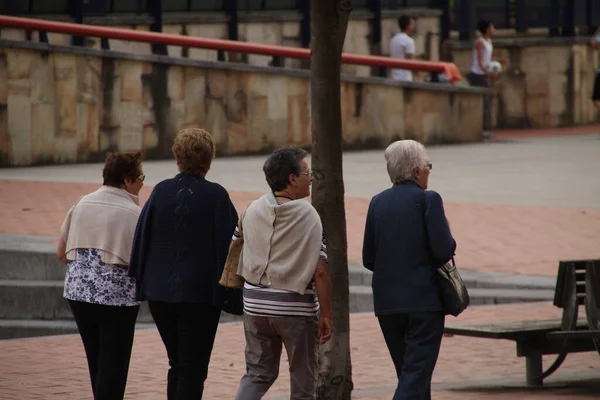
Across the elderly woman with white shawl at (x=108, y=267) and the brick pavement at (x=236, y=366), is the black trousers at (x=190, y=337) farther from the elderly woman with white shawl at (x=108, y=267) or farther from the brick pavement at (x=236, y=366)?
the brick pavement at (x=236, y=366)

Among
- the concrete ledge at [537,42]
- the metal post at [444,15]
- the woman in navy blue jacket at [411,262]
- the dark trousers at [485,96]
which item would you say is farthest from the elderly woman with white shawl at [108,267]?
the concrete ledge at [537,42]

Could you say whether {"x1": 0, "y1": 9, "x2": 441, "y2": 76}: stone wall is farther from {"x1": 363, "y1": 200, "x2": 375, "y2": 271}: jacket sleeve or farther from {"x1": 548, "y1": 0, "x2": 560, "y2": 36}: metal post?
{"x1": 363, "y1": 200, "x2": 375, "y2": 271}: jacket sleeve

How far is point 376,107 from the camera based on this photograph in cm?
2172

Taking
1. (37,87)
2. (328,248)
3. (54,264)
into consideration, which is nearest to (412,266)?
(328,248)

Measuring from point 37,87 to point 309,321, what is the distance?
12495 mm

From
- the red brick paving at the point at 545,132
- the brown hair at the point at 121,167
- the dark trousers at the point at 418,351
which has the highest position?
the brown hair at the point at 121,167

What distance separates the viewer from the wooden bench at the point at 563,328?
8.52m

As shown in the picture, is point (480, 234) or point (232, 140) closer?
point (480, 234)

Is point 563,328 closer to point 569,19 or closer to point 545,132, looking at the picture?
point 545,132

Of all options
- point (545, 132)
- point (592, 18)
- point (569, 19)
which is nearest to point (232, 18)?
point (545, 132)

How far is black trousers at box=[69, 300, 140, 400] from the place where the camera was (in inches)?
285

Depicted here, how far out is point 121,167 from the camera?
7285 mm

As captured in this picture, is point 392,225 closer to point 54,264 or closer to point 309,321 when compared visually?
point 309,321

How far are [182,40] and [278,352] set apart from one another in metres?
13.2
